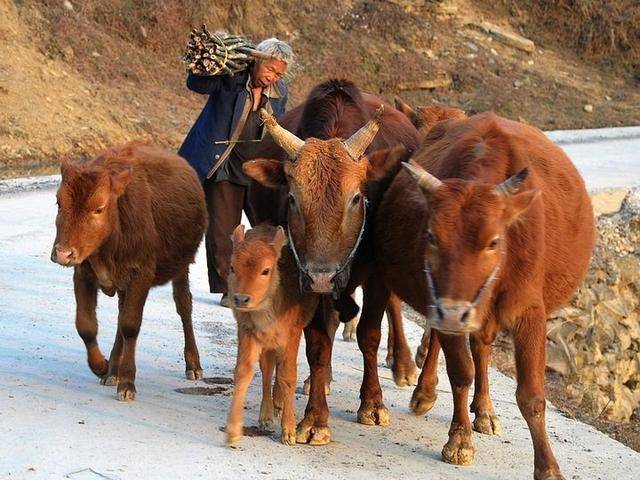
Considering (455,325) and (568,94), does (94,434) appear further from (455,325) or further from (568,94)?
(568,94)

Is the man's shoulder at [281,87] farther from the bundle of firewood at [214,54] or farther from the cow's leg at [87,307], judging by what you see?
the cow's leg at [87,307]

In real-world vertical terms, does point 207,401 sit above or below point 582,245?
below

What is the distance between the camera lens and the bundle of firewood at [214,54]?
34.9ft

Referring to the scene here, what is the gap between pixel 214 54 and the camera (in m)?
10.6

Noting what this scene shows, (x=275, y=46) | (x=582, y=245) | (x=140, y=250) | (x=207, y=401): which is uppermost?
(x=275, y=46)

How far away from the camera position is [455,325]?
22.3 feet

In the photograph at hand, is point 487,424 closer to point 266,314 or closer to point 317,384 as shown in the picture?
point 317,384

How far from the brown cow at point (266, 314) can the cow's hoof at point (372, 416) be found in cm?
81

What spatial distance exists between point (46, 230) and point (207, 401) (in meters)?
7.13

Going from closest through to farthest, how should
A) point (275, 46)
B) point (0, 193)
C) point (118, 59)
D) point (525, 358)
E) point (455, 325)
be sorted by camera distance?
point (455, 325)
point (525, 358)
point (275, 46)
point (0, 193)
point (118, 59)

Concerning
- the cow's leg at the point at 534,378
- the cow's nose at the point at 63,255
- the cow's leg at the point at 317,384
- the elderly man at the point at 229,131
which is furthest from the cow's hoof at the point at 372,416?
the elderly man at the point at 229,131

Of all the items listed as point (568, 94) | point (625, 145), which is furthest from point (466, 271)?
point (568, 94)

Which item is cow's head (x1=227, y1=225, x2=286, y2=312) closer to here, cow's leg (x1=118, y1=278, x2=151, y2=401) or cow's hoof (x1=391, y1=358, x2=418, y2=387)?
cow's leg (x1=118, y1=278, x2=151, y2=401)

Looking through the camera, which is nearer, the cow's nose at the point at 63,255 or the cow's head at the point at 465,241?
the cow's head at the point at 465,241
